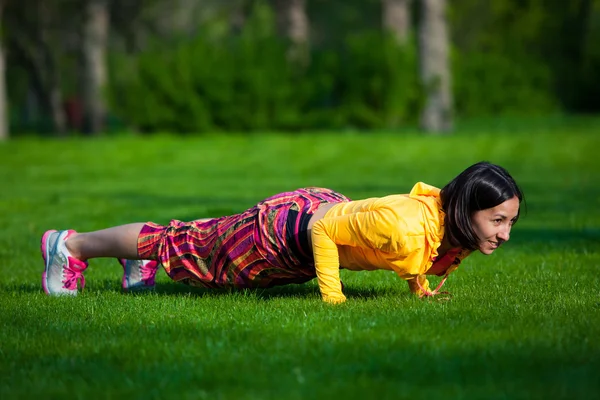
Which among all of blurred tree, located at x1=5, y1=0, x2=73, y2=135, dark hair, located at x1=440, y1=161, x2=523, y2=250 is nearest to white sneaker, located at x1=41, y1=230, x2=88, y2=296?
dark hair, located at x1=440, y1=161, x2=523, y2=250

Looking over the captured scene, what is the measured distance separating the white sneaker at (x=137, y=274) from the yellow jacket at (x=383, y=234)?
1.38 metres

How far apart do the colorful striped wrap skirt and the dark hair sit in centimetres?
86

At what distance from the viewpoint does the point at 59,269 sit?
6.03 m

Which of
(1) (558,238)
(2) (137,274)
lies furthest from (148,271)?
(1) (558,238)

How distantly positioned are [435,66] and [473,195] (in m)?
20.5

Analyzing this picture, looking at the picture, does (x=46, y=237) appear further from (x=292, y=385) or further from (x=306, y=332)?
(x=292, y=385)

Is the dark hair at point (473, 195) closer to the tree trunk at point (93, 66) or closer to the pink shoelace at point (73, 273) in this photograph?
the pink shoelace at point (73, 273)

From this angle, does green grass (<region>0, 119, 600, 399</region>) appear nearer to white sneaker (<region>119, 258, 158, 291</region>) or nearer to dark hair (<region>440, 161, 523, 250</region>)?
white sneaker (<region>119, 258, 158, 291</region>)

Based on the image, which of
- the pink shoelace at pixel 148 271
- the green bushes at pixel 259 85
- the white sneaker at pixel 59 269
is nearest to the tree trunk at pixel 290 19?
the green bushes at pixel 259 85

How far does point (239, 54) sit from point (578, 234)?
1730cm

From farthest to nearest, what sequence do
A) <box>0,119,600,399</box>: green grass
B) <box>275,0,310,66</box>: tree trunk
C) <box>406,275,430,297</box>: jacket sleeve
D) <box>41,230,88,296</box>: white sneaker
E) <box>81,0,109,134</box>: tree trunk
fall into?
1. <box>81,0,109,134</box>: tree trunk
2. <box>275,0,310,66</box>: tree trunk
3. <box>41,230,88,296</box>: white sneaker
4. <box>406,275,430,297</box>: jacket sleeve
5. <box>0,119,600,399</box>: green grass

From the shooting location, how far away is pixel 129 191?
48.8ft

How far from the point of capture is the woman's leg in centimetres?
587

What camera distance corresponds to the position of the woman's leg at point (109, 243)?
19.3ft
